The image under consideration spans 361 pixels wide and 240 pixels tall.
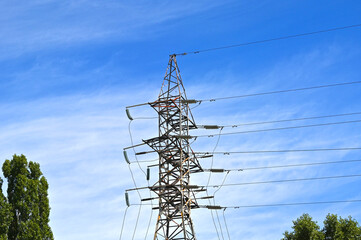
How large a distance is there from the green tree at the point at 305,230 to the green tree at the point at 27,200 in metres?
31.5

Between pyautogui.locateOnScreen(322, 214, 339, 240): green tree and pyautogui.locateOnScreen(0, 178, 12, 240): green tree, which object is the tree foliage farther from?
pyautogui.locateOnScreen(0, 178, 12, 240): green tree

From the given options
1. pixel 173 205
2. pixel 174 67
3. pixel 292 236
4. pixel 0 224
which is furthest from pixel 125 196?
Result: pixel 292 236

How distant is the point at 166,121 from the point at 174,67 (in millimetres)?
5360

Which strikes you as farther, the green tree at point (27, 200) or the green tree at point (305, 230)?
the green tree at point (305, 230)

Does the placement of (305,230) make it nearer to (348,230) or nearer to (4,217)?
(348,230)

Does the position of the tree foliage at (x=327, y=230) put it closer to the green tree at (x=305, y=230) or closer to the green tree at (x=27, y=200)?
the green tree at (x=305, y=230)

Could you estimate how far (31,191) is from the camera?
48.8 meters

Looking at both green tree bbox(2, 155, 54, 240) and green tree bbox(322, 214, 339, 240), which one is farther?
green tree bbox(322, 214, 339, 240)

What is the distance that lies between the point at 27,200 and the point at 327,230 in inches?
1487

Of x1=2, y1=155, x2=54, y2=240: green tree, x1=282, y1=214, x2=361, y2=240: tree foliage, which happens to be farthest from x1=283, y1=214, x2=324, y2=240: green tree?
x1=2, y1=155, x2=54, y2=240: green tree

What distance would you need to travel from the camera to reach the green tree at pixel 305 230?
204 feet

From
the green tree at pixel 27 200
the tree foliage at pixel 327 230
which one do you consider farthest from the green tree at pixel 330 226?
the green tree at pixel 27 200

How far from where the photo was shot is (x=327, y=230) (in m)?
64.0

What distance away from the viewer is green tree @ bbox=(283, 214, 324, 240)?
6206 centimetres
